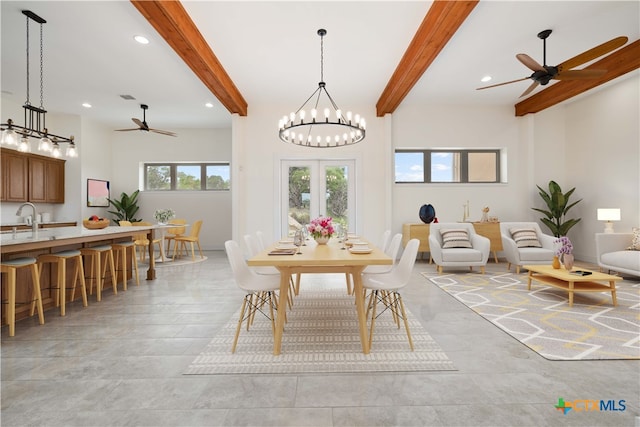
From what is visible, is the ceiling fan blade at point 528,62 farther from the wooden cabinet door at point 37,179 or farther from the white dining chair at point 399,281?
the wooden cabinet door at point 37,179

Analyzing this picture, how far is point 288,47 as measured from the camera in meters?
4.14

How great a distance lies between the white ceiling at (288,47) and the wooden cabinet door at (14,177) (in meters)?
1.04

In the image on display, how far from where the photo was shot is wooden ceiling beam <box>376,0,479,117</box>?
10.2 feet

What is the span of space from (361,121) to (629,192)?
196 inches

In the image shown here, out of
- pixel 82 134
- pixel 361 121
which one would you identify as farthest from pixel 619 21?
pixel 82 134

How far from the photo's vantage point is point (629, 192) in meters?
5.38

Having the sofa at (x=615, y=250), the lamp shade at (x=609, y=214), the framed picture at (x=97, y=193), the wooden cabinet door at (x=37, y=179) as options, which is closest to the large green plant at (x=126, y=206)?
the framed picture at (x=97, y=193)

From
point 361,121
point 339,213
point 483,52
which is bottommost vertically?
point 339,213

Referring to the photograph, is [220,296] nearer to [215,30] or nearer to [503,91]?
[215,30]

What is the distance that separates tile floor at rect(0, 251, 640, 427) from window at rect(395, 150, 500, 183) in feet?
14.9

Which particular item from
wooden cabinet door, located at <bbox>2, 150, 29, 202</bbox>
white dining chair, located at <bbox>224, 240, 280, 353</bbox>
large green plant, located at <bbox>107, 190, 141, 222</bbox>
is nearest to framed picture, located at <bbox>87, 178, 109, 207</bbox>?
large green plant, located at <bbox>107, 190, 141, 222</bbox>

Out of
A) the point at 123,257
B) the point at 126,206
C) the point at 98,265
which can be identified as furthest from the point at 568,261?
the point at 126,206

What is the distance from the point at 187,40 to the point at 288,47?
1.24m

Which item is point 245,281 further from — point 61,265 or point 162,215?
point 162,215
